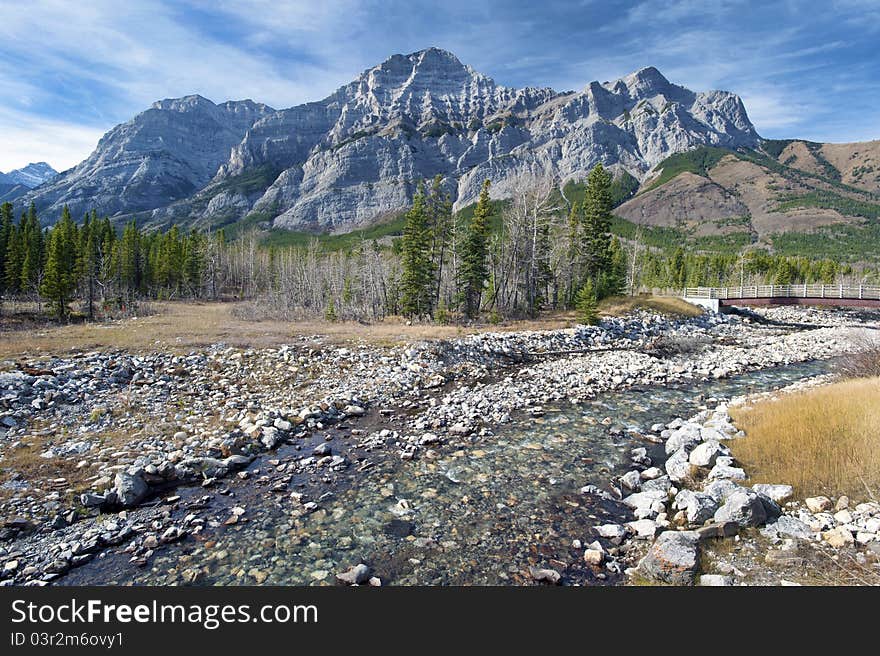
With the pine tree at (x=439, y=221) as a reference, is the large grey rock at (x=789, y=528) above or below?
below

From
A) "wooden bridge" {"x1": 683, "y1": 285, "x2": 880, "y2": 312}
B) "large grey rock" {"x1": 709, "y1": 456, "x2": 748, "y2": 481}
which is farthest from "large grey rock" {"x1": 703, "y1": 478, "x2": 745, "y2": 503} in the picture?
"wooden bridge" {"x1": 683, "y1": 285, "x2": 880, "y2": 312}

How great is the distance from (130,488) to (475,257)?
124 ft

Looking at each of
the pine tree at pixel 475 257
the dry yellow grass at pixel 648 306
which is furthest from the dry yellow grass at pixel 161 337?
the dry yellow grass at pixel 648 306

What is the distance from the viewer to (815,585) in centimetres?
614

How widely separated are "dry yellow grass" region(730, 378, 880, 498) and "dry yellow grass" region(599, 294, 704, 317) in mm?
33953

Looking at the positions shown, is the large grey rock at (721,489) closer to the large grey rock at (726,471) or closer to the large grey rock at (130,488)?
the large grey rock at (726,471)

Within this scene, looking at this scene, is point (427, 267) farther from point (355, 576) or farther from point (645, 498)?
point (355, 576)

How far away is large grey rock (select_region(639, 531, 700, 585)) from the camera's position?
671cm

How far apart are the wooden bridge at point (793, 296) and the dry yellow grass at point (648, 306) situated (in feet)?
19.2

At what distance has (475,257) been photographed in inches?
1732

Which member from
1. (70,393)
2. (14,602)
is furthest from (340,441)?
(70,393)

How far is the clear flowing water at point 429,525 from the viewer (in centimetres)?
743

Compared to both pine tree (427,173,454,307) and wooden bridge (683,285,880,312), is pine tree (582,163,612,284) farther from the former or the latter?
pine tree (427,173,454,307)

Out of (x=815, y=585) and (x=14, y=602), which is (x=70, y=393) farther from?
(x=815, y=585)
